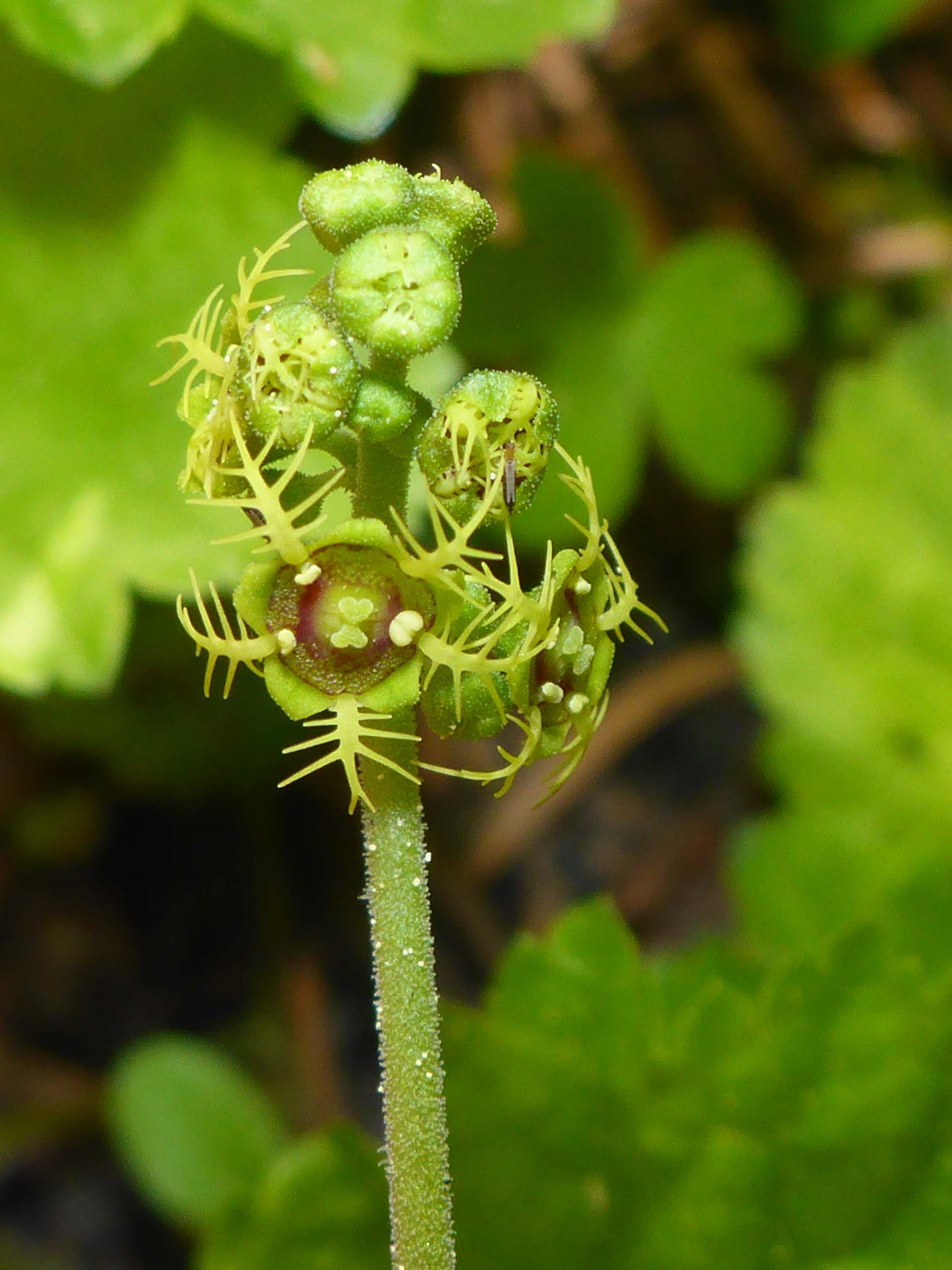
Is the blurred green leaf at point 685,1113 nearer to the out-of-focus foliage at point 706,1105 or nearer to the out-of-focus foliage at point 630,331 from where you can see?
the out-of-focus foliage at point 706,1105

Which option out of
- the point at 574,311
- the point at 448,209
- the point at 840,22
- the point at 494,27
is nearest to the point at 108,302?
the point at 494,27

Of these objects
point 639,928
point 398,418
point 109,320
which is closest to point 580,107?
point 109,320

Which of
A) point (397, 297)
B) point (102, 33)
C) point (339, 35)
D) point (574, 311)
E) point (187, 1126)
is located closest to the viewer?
point (397, 297)

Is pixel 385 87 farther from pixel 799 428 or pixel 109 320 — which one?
pixel 799 428

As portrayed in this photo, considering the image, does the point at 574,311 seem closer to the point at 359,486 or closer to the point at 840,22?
the point at 840,22

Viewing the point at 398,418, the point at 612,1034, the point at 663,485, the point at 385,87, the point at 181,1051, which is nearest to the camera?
the point at 398,418

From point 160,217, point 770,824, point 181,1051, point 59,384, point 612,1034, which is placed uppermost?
point 160,217
